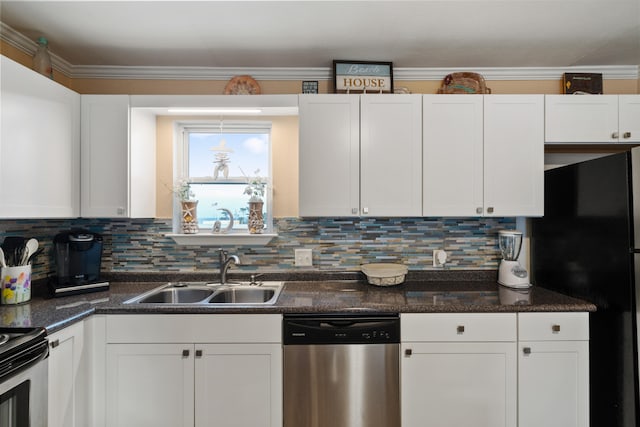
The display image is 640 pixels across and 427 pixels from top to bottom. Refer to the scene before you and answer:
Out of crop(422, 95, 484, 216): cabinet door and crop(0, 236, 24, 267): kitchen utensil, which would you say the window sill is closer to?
crop(0, 236, 24, 267): kitchen utensil

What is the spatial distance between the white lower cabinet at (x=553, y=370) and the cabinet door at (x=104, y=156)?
2.38 meters

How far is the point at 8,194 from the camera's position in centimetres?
160

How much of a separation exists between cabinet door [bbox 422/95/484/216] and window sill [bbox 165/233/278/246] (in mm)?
1081

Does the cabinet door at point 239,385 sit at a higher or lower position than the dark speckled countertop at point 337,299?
lower

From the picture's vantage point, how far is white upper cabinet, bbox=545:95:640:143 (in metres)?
2.04

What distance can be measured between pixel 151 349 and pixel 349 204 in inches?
51.9

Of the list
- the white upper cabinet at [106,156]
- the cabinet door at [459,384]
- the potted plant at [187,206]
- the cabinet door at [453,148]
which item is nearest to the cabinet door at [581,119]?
the cabinet door at [453,148]

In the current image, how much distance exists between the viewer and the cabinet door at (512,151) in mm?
2055

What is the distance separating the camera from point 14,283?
1748mm

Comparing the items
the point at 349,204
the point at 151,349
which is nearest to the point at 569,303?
the point at 349,204

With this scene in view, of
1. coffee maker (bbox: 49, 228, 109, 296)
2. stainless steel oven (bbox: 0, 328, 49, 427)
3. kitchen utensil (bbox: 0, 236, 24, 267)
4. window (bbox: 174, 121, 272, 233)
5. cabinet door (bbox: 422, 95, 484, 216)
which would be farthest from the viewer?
window (bbox: 174, 121, 272, 233)

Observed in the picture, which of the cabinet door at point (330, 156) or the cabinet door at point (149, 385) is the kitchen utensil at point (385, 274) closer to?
the cabinet door at point (330, 156)

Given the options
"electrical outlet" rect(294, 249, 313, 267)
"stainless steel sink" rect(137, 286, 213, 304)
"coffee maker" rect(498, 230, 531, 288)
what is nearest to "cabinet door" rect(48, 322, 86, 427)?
"stainless steel sink" rect(137, 286, 213, 304)

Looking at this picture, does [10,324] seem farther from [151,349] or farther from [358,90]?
[358,90]
